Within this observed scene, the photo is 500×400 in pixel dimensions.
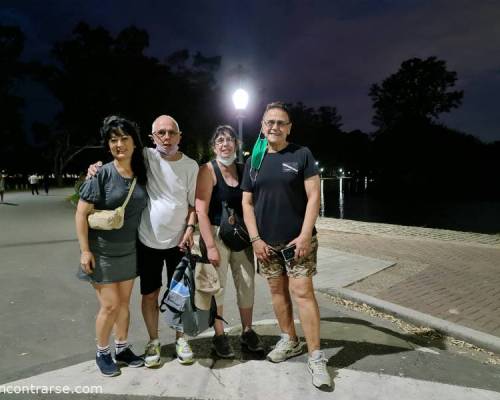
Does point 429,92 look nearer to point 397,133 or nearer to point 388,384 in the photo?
point 397,133

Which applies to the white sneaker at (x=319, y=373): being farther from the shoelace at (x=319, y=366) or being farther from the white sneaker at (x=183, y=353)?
the white sneaker at (x=183, y=353)

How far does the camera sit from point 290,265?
3131 mm

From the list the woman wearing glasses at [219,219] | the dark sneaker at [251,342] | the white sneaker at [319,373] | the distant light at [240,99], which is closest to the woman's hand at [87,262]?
the woman wearing glasses at [219,219]

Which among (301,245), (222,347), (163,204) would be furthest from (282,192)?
(222,347)

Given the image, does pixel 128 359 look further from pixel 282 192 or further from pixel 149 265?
pixel 282 192

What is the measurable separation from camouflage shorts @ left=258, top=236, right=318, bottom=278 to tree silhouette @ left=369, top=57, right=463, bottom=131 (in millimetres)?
64104

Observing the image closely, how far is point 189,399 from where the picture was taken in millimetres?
2791

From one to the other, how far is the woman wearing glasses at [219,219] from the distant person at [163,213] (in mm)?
111

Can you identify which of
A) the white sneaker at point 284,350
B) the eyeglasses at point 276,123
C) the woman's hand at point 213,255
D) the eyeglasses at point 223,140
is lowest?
Result: the white sneaker at point 284,350

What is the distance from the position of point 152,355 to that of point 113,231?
111 cm

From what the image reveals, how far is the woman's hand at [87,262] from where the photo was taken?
9.36ft

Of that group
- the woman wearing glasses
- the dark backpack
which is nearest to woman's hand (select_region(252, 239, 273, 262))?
the woman wearing glasses

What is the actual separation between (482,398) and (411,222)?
19.0m

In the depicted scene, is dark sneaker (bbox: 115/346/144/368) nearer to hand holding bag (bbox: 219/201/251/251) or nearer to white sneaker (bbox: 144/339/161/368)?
white sneaker (bbox: 144/339/161/368)
